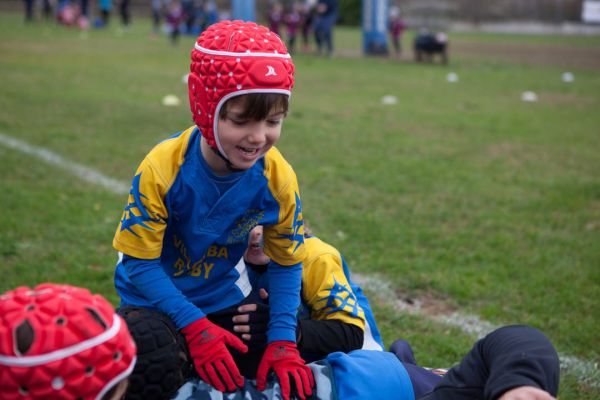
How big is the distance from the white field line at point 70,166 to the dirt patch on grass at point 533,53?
13.9 meters

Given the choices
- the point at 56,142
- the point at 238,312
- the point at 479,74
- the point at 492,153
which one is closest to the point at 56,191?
the point at 56,142

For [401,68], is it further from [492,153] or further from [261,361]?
[261,361]

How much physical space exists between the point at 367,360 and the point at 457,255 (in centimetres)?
212

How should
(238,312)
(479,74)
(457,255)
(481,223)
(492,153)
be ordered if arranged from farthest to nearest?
(479,74) → (492,153) → (481,223) → (457,255) → (238,312)

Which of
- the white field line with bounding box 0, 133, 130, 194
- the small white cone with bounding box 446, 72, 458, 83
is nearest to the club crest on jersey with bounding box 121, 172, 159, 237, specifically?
the white field line with bounding box 0, 133, 130, 194

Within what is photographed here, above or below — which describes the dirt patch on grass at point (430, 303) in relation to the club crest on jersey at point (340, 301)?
below

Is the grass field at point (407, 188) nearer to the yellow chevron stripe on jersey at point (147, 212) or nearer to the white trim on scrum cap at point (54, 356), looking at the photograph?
the yellow chevron stripe on jersey at point (147, 212)

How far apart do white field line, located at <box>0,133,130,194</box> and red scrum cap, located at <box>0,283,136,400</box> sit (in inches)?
154

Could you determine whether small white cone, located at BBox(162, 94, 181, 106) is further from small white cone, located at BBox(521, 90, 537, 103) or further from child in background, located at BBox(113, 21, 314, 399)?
child in background, located at BBox(113, 21, 314, 399)

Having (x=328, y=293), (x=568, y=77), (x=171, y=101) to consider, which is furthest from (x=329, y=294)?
(x=568, y=77)

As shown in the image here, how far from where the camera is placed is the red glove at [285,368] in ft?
7.54

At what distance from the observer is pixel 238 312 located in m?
2.59


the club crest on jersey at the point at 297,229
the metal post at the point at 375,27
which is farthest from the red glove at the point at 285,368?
the metal post at the point at 375,27

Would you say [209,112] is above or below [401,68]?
above
